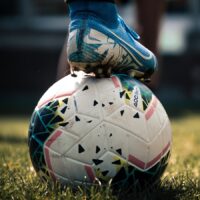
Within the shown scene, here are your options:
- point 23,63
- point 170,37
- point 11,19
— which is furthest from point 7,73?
point 170,37

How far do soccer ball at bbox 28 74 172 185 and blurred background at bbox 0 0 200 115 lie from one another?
12659mm

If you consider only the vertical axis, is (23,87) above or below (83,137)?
below

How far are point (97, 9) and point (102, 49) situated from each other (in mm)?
192

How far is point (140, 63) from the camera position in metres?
3.17

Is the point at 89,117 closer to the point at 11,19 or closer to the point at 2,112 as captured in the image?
the point at 2,112

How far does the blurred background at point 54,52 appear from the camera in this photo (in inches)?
664

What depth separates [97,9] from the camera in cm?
304

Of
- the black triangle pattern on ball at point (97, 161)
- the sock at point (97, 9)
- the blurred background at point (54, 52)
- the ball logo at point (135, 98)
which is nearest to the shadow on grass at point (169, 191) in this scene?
the black triangle pattern on ball at point (97, 161)

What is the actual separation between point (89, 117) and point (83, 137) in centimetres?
9

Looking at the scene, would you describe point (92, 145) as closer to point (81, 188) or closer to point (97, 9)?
point (81, 188)

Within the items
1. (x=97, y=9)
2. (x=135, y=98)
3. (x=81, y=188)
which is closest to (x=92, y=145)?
(x=81, y=188)

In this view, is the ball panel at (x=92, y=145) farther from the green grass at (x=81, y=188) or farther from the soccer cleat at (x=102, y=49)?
the soccer cleat at (x=102, y=49)

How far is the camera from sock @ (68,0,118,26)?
9.92ft

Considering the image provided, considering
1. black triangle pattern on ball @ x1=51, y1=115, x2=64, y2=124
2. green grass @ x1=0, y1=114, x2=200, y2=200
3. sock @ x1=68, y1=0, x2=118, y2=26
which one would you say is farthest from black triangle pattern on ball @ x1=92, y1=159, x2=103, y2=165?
sock @ x1=68, y1=0, x2=118, y2=26
